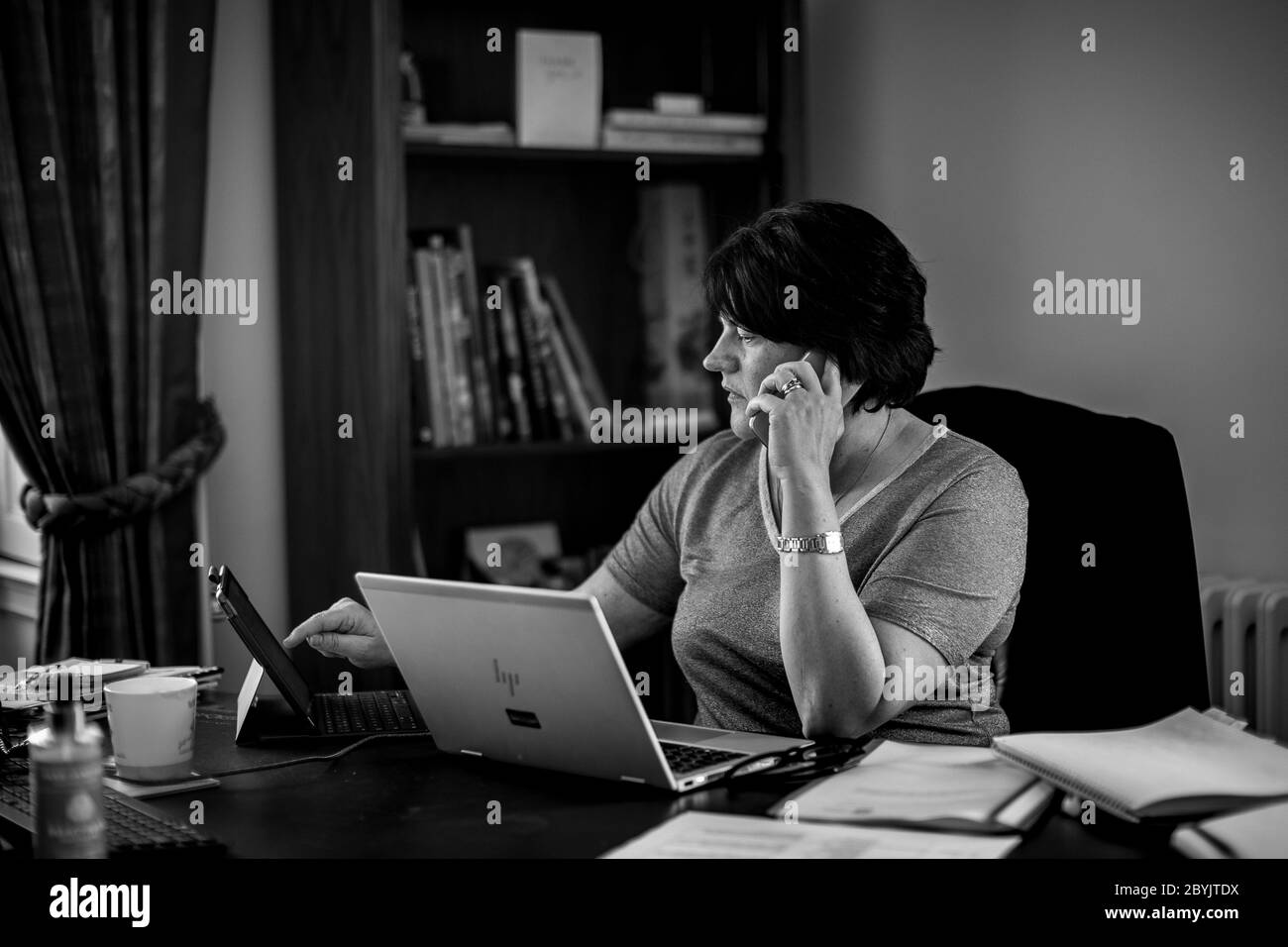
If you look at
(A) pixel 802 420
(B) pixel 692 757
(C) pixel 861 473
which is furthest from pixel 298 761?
(C) pixel 861 473

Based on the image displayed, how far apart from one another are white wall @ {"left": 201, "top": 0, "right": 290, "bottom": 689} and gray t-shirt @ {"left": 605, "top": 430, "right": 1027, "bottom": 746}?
3.60ft

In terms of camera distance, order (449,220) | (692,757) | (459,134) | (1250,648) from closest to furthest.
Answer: (692,757)
(1250,648)
(459,134)
(449,220)

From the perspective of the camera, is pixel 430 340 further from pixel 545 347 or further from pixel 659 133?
pixel 659 133

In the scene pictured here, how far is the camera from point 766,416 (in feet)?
5.54

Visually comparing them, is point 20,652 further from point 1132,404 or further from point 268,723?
point 1132,404

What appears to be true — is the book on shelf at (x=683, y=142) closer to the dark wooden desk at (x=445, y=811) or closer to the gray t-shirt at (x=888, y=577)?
the gray t-shirt at (x=888, y=577)

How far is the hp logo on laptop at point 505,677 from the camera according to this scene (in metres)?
1.26

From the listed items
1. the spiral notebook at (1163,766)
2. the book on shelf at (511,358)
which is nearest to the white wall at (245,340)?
the book on shelf at (511,358)

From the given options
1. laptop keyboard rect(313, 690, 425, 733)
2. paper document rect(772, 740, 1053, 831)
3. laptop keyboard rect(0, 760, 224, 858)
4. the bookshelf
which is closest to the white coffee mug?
laptop keyboard rect(0, 760, 224, 858)

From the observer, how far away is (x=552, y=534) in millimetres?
2889

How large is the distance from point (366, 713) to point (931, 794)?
2.21ft
